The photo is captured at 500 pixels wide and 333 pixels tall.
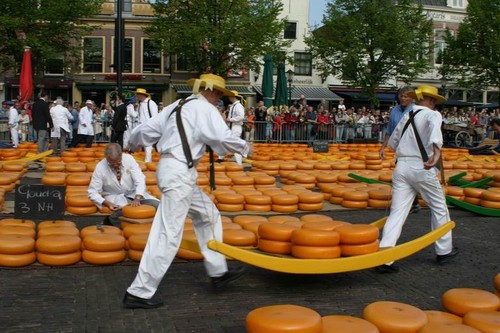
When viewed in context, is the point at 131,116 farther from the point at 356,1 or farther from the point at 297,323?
the point at 356,1

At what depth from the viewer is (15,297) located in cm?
471

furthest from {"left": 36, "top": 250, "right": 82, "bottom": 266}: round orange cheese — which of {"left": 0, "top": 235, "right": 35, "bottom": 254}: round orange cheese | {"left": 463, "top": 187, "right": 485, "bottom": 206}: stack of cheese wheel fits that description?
{"left": 463, "top": 187, "right": 485, "bottom": 206}: stack of cheese wheel

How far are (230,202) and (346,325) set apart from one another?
5.48 m

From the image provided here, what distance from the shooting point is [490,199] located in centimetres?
915

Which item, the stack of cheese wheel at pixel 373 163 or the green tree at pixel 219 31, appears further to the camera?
the green tree at pixel 219 31

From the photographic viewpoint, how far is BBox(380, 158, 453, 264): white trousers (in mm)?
5844

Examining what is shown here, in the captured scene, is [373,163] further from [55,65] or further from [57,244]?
[55,65]

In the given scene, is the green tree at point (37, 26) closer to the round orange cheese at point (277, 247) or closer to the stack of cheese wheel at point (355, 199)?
the stack of cheese wheel at point (355, 199)

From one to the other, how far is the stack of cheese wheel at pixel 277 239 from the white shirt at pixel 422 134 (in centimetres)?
165

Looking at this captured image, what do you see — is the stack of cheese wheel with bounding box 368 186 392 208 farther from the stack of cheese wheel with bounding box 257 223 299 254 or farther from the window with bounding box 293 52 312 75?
the window with bounding box 293 52 312 75

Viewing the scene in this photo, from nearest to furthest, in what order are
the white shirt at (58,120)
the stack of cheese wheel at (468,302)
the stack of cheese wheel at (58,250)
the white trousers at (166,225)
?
the stack of cheese wheel at (468,302), the white trousers at (166,225), the stack of cheese wheel at (58,250), the white shirt at (58,120)

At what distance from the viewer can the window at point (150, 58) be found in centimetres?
4038

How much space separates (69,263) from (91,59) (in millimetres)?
35654

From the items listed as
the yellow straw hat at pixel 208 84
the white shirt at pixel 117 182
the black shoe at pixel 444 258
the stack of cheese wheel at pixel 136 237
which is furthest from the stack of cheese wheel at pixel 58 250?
the black shoe at pixel 444 258
